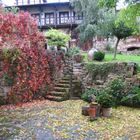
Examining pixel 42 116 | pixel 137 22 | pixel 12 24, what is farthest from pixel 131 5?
pixel 42 116

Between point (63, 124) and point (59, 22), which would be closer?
point (63, 124)

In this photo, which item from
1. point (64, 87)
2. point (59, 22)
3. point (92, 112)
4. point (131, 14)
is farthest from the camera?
point (59, 22)

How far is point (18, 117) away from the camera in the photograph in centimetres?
1195

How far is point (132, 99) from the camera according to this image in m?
13.5

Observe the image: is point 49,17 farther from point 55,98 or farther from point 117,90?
point 117,90

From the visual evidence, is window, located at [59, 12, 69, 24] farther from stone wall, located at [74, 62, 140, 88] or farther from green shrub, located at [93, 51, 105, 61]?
stone wall, located at [74, 62, 140, 88]

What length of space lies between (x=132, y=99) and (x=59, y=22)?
921 inches

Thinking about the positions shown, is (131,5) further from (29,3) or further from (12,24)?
(29,3)

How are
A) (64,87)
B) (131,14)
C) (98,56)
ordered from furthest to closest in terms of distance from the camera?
(98,56) → (64,87) → (131,14)

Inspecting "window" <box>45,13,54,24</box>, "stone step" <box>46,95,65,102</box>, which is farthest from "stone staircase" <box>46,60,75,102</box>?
"window" <box>45,13,54,24</box>

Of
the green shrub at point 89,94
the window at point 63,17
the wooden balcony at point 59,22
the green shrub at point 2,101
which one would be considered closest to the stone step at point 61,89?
the green shrub at point 89,94

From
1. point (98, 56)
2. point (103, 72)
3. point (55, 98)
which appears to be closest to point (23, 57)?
point (55, 98)

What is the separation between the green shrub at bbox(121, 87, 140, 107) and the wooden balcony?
67.7 ft

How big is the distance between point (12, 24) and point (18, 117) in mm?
3608
